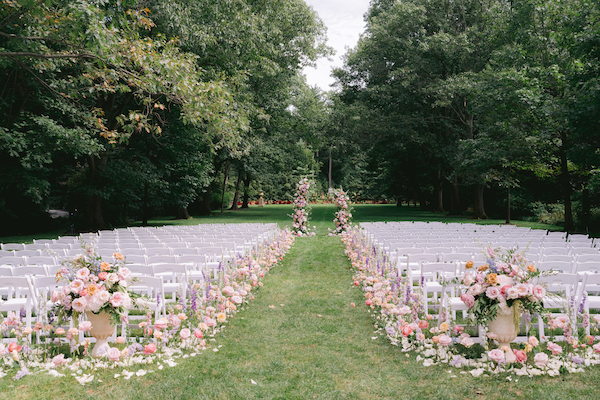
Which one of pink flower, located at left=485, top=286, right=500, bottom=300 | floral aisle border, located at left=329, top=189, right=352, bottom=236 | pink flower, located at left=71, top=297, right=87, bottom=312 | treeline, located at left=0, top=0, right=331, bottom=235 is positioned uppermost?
treeline, located at left=0, top=0, right=331, bottom=235

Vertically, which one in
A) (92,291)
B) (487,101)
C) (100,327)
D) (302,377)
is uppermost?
(487,101)

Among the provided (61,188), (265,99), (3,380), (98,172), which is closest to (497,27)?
(265,99)

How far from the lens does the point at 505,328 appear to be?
12.5 feet

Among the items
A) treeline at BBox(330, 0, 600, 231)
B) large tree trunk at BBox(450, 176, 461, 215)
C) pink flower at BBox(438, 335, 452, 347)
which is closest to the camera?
pink flower at BBox(438, 335, 452, 347)

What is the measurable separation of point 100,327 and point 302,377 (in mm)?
2057

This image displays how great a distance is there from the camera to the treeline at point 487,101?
14.1m

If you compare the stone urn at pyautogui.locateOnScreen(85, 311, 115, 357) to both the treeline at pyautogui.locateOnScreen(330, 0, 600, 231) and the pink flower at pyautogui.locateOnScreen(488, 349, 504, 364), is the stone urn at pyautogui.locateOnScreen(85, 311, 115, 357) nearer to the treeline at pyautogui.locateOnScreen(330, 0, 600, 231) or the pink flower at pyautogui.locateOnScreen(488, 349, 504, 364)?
the pink flower at pyautogui.locateOnScreen(488, 349, 504, 364)

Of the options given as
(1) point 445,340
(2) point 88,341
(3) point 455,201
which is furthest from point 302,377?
(3) point 455,201

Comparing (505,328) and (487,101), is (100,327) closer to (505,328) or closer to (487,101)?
(505,328)

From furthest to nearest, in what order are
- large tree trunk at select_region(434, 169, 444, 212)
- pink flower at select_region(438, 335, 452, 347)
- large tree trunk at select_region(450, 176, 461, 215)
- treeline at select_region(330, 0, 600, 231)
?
large tree trunk at select_region(434, 169, 444, 212) < large tree trunk at select_region(450, 176, 461, 215) < treeline at select_region(330, 0, 600, 231) < pink flower at select_region(438, 335, 452, 347)

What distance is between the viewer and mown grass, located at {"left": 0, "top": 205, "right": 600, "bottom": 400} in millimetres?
3322

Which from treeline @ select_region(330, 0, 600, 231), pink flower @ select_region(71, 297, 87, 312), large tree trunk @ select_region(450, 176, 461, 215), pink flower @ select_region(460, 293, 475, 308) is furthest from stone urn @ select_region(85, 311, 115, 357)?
large tree trunk @ select_region(450, 176, 461, 215)

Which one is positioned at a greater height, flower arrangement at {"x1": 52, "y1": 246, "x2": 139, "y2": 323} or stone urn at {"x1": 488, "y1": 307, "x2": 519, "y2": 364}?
flower arrangement at {"x1": 52, "y1": 246, "x2": 139, "y2": 323}

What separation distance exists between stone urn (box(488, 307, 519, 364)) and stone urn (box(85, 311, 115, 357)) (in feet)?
12.3
